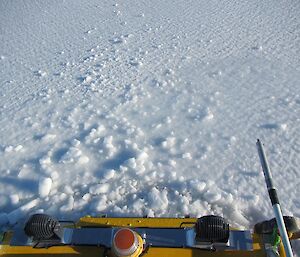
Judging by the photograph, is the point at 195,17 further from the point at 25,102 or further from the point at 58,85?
the point at 25,102

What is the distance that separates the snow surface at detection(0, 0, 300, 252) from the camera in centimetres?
333

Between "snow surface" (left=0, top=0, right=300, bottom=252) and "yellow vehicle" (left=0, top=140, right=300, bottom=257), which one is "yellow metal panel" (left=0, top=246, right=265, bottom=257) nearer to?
"yellow vehicle" (left=0, top=140, right=300, bottom=257)

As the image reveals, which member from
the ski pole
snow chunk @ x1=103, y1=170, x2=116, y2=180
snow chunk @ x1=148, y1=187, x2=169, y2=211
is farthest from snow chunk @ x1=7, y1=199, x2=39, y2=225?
the ski pole

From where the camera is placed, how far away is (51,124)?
423 cm

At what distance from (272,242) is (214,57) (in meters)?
3.31

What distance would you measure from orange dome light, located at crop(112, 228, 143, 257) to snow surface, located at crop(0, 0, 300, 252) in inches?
43.5

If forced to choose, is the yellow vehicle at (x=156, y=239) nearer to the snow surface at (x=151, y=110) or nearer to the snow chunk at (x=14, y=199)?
the snow surface at (x=151, y=110)

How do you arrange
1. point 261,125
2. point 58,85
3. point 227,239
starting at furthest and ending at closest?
point 58,85
point 261,125
point 227,239

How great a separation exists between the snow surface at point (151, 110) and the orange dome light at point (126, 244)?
3.62 feet

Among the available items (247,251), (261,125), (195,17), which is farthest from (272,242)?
(195,17)

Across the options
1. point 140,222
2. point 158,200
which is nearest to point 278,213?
point 140,222


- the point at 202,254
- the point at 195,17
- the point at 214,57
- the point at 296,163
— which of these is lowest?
the point at 202,254

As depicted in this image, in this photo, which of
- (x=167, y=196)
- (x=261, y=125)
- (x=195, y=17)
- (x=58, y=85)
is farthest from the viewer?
(x=195, y=17)

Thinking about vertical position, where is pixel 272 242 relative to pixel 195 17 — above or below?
below
